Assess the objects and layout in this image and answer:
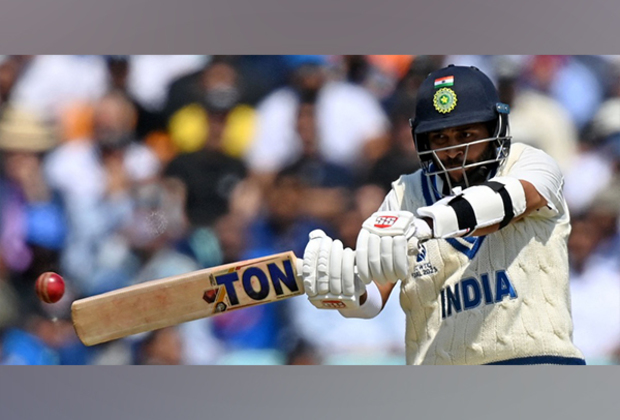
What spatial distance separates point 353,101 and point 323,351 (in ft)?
3.99

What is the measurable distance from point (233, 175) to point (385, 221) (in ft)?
8.40

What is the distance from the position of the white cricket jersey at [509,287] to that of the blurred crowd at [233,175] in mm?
1939

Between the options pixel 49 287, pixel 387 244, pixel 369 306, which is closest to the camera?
pixel 387 244

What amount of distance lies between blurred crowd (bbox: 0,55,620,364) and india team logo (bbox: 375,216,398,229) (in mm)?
2300

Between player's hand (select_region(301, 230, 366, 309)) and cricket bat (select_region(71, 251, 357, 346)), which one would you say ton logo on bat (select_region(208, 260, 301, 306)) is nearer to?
cricket bat (select_region(71, 251, 357, 346))

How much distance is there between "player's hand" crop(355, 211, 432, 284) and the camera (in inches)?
75.0

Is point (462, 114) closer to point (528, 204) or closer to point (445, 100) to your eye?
point (445, 100)

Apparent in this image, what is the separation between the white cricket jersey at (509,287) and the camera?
220 cm

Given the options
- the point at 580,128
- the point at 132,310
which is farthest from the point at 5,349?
the point at 580,128

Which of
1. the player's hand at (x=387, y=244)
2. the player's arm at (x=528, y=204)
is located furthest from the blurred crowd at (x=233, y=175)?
the player's hand at (x=387, y=244)

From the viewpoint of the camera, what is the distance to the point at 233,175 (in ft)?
14.6

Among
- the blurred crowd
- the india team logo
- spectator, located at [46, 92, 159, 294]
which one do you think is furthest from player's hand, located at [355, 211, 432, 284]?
spectator, located at [46, 92, 159, 294]

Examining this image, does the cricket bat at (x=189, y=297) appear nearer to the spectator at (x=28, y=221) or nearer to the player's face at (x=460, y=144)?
the player's face at (x=460, y=144)

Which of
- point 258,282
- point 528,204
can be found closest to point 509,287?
point 528,204
